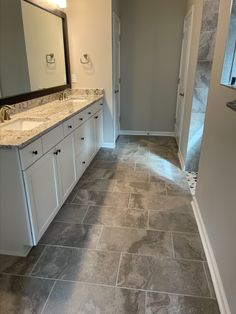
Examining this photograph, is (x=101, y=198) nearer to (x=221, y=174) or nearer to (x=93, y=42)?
(x=221, y=174)

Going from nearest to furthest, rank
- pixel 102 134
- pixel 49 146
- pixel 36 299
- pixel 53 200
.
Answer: pixel 36 299, pixel 49 146, pixel 53 200, pixel 102 134

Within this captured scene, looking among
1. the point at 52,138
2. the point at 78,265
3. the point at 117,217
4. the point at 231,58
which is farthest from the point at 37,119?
the point at 231,58

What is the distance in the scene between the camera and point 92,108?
339 cm

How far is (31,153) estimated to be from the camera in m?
1.66

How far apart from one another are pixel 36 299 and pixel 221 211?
1365 mm

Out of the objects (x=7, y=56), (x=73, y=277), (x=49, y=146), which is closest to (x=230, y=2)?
(x=49, y=146)

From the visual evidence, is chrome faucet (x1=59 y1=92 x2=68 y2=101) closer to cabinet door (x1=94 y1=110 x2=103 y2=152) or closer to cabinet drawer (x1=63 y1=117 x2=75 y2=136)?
cabinet door (x1=94 y1=110 x2=103 y2=152)

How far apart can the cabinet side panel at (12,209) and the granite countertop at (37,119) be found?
83 millimetres

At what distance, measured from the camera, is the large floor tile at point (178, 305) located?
1410mm

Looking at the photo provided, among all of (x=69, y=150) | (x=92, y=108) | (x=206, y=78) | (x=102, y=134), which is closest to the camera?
(x=69, y=150)

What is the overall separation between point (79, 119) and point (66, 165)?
26.7 inches

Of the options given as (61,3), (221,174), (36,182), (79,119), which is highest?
(61,3)

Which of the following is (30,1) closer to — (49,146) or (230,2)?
(49,146)

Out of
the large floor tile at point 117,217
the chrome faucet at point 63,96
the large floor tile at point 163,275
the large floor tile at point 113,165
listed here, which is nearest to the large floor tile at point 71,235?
the large floor tile at point 117,217
